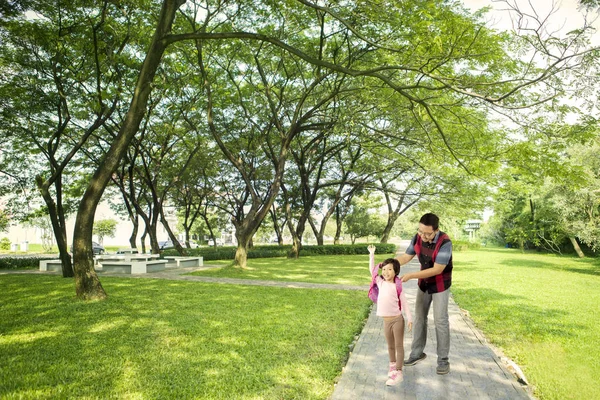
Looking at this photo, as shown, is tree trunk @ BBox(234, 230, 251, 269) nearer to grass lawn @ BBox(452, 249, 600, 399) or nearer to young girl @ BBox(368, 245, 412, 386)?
grass lawn @ BBox(452, 249, 600, 399)

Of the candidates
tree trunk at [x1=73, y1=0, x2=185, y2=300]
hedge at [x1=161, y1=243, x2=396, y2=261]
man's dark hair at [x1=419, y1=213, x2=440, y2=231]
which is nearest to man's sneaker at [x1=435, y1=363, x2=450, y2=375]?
man's dark hair at [x1=419, y1=213, x2=440, y2=231]

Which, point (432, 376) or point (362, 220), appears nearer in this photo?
point (432, 376)

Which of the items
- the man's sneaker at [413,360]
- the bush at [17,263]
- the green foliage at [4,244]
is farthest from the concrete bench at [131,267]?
the green foliage at [4,244]

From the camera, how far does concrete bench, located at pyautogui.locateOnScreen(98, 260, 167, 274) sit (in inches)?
626

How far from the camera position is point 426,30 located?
8328 mm

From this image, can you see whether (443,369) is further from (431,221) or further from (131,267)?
(131,267)

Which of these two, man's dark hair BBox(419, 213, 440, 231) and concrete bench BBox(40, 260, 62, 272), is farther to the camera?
concrete bench BBox(40, 260, 62, 272)

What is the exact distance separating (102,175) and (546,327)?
9.19 metres

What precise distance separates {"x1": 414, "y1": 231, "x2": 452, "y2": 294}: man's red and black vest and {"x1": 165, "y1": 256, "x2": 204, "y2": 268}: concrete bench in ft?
52.6

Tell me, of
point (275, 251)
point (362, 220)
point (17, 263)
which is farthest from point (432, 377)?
point (362, 220)

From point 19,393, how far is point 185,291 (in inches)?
266

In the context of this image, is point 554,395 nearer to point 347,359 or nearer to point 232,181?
point 347,359

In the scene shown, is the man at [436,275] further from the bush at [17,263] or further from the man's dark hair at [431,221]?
the bush at [17,263]

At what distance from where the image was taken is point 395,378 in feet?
13.5
